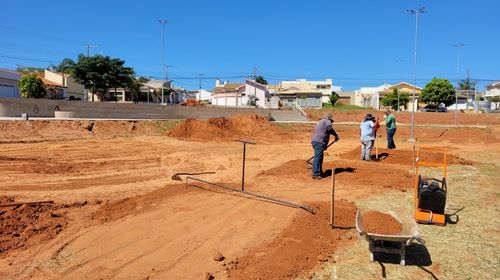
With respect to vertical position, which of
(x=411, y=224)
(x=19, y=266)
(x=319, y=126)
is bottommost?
(x=19, y=266)

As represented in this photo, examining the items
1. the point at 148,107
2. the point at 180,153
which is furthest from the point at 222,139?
the point at 148,107

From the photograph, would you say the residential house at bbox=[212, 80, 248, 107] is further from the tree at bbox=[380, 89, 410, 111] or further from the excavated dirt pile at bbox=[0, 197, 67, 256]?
the excavated dirt pile at bbox=[0, 197, 67, 256]

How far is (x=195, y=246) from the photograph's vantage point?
18.5ft

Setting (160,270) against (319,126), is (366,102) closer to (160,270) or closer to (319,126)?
(319,126)

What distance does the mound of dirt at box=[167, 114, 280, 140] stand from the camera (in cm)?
2450

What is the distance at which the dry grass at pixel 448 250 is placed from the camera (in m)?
4.82

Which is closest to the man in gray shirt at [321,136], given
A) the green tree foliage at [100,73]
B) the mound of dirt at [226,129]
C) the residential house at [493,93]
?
the mound of dirt at [226,129]

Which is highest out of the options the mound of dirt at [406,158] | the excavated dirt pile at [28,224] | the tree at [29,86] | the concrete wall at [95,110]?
the tree at [29,86]

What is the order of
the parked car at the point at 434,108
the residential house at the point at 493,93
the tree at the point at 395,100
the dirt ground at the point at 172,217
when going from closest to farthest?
1. the dirt ground at the point at 172,217
2. the parked car at the point at 434,108
3. the tree at the point at 395,100
4. the residential house at the point at 493,93

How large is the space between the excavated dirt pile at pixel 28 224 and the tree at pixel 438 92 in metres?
62.8

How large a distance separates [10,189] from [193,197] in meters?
4.35

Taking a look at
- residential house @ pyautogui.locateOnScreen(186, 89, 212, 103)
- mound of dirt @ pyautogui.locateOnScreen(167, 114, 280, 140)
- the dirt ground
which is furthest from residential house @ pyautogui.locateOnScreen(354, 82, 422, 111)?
the dirt ground

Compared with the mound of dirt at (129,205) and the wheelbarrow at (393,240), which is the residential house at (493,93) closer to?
the mound of dirt at (129,205)

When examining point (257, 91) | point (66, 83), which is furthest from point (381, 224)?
point (66, 83)
